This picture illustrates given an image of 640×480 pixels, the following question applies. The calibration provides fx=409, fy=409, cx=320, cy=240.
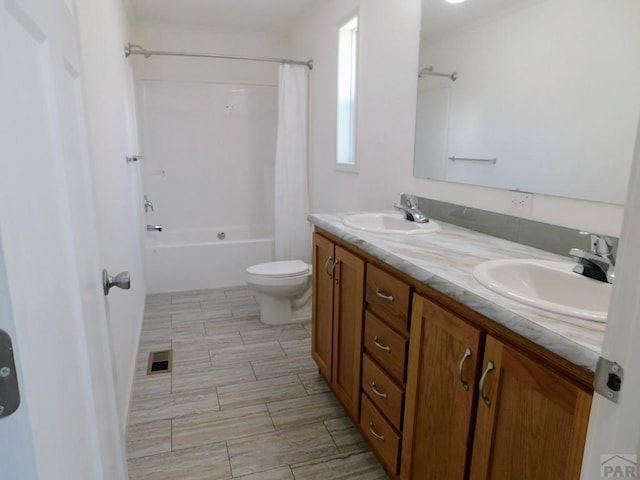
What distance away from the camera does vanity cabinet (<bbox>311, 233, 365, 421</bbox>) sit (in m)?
1.74

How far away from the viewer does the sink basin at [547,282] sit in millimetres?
1101

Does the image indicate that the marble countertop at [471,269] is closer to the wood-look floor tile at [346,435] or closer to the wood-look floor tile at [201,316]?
the wood-look floor tile at [346,435]

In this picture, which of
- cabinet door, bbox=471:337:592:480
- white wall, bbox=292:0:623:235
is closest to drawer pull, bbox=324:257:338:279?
white wall, bbox=292:0:623:235

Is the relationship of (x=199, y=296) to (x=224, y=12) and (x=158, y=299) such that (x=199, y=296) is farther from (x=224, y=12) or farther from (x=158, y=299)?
(x=224, y=12)

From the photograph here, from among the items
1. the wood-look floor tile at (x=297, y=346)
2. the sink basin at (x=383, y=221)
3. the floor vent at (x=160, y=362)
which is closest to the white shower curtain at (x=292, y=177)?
the wood-look floor tile at (x=297, y=346)

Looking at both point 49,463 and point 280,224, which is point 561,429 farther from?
point 280,224

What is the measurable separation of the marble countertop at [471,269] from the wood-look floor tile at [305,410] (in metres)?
0.92

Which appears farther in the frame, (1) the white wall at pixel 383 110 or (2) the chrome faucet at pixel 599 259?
(1) the white wall at pixel 383 110

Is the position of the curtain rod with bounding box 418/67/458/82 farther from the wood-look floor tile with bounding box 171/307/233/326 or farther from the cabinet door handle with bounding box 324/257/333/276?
the wood-look floor tile with bounding box 171/307/233/326

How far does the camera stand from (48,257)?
0.63m

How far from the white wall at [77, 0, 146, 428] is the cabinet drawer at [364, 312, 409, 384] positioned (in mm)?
926

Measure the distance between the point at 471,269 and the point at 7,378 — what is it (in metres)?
1.11

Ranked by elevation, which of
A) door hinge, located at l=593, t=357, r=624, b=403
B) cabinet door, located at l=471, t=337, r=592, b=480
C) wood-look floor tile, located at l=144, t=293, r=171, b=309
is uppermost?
door hinge, located at l=593, t=357, r=624, b=403

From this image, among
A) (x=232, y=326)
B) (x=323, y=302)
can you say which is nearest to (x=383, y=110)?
(x=323, y=302)
